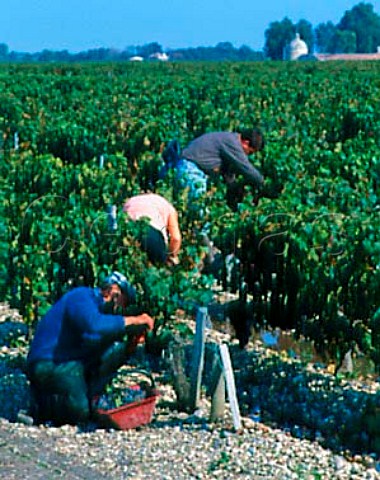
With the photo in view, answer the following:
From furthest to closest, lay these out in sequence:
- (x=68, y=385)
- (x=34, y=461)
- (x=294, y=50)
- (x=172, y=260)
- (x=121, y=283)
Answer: (x=294, y=50) < (x=172, y=260) < (x=121, y=283) < (x=68, y=385) < (x=34, y=461)

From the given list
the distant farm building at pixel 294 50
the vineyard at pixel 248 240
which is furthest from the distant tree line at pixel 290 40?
the vineyard at pixel 248 240

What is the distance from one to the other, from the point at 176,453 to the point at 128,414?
0.52 metres

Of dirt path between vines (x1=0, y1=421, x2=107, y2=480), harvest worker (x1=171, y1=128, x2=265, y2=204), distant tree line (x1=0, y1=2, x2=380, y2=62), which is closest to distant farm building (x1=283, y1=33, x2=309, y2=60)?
distant tree line (x1=0, y1=2, x2=380, y2=62)

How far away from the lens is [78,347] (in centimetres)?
662

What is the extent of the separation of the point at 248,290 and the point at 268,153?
4902 mm

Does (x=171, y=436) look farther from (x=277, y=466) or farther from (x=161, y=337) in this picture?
(x=161, y=337)

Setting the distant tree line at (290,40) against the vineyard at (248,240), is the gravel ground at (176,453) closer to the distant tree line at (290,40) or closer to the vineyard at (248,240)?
the vineyard at (248,240)

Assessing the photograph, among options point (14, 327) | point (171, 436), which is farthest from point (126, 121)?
point (171, 436)

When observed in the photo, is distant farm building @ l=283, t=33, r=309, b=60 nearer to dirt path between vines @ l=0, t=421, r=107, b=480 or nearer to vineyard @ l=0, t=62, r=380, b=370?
vineyard @ l=0, t=62, r=380, b=370

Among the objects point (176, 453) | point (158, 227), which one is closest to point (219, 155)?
point (158, 227)

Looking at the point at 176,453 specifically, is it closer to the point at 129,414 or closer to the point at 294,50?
the point at 129,414

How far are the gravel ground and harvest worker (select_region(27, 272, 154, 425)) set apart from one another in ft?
0.51

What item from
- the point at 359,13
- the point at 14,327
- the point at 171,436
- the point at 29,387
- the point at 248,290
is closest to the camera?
the point at 171,436

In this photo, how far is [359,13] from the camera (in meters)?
167
